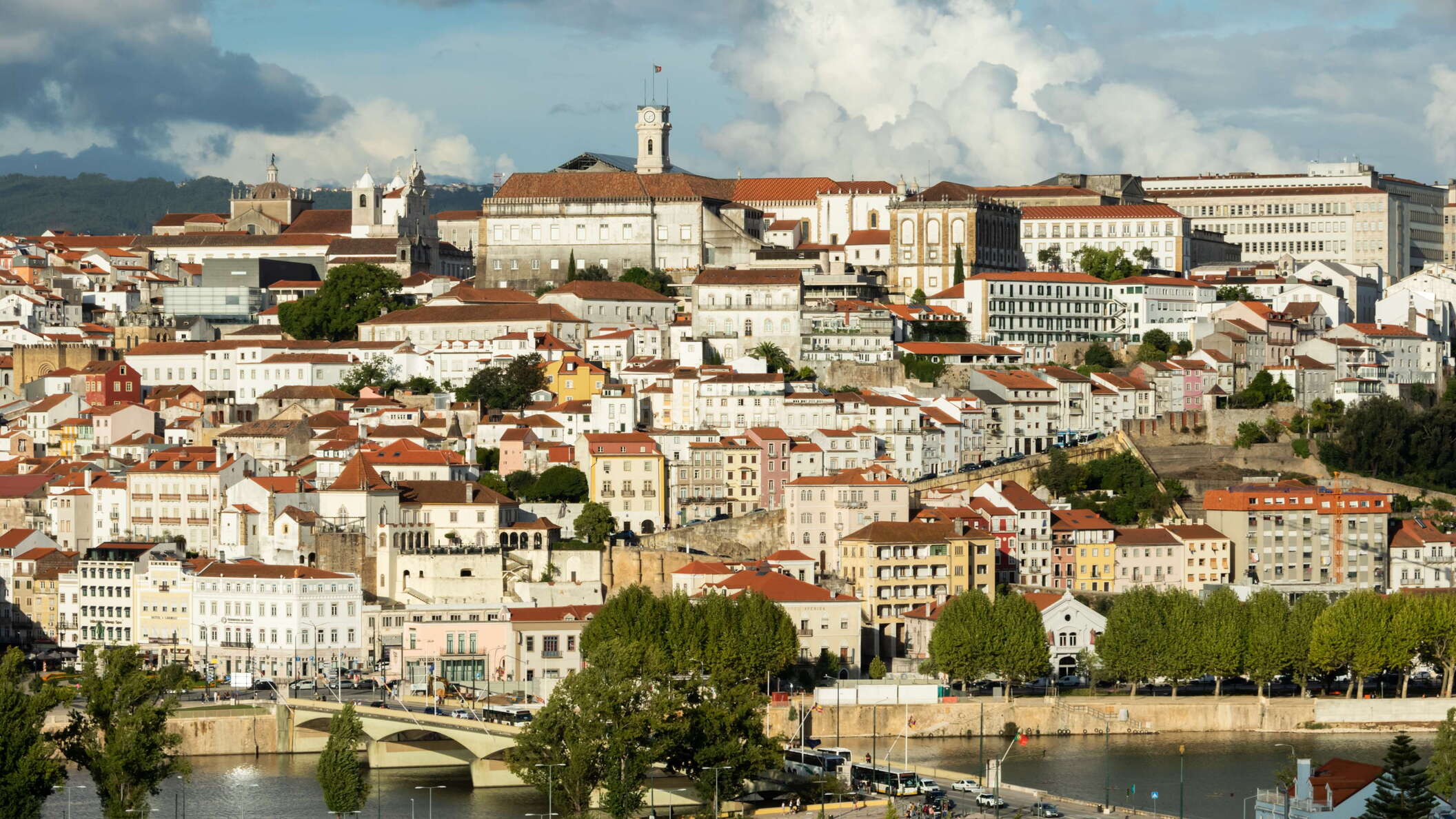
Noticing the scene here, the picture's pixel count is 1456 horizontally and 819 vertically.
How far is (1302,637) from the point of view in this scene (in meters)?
58.5

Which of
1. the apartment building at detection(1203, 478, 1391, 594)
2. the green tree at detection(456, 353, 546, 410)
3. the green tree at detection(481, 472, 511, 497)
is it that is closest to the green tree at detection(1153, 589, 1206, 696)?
the apartment building at detection(1203, 478, 1391, 594)

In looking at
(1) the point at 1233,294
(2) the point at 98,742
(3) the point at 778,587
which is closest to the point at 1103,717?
(3) the point at 778,587

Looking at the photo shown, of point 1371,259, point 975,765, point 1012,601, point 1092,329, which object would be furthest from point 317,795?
point 1371,259

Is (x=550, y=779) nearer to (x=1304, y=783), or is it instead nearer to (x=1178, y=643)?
(x=1304, y=783)

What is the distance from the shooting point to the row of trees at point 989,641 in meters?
57.7

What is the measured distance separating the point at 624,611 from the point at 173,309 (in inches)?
1675

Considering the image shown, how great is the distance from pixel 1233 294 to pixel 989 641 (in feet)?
120

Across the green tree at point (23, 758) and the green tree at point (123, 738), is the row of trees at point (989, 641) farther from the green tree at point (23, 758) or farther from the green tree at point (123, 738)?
the green tree at point (23, 758)

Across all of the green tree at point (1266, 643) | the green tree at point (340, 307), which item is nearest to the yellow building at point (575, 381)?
the green tree at point (340, 307)

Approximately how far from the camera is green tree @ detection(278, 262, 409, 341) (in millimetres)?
86000

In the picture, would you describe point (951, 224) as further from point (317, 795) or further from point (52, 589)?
point (317, 795)

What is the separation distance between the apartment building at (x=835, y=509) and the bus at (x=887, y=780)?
17.1 metres

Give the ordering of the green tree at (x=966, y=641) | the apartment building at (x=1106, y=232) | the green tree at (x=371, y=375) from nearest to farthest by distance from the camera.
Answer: the green tree at (x=966, y=641) → the green tree at (x=371, y=375) → the apartment building at (x=1106, y=232)

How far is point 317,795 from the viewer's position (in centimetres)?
4862
